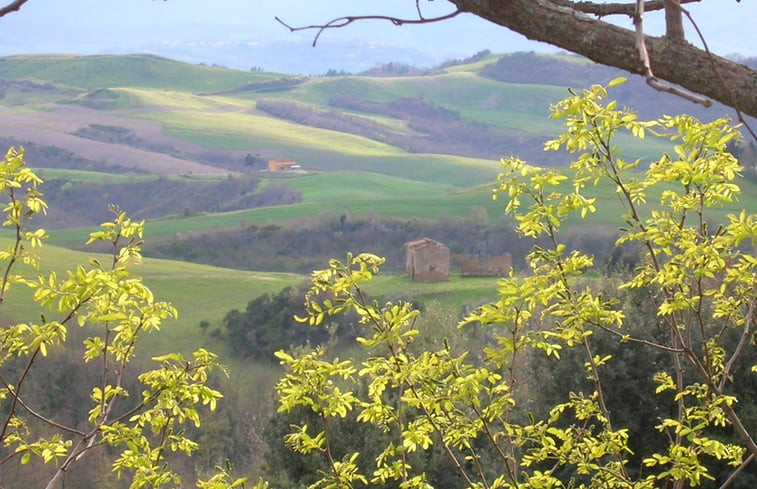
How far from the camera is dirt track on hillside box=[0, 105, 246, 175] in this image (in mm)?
91875

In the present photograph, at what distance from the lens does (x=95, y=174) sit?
273 feet

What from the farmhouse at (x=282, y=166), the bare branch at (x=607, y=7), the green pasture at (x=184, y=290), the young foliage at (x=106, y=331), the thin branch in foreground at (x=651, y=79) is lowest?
the green pasture at (x=184, y=290)

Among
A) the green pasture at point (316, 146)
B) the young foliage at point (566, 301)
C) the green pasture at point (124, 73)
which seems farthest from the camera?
the green pasture at point (124, 73)

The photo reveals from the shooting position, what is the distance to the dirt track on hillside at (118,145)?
301ft

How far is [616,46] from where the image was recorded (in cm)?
250

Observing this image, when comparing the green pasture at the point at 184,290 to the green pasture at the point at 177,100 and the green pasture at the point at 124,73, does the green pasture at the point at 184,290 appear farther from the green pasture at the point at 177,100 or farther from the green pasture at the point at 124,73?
the green pasture at the point at 124,73

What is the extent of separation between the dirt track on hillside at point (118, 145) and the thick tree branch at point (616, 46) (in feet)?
291

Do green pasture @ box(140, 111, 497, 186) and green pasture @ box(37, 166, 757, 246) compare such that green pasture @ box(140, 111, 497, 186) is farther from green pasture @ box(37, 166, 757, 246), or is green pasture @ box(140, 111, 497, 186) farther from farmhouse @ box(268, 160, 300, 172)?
green pasture @ box(37, 166, 757, 246)

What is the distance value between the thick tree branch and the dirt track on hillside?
88.8m

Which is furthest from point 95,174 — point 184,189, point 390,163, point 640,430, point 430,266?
point 640,430

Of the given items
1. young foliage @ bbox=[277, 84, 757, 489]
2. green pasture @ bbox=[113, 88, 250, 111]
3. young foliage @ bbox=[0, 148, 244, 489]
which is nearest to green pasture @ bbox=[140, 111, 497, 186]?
green pasture @ bbox=[113, 88, 250, 111]

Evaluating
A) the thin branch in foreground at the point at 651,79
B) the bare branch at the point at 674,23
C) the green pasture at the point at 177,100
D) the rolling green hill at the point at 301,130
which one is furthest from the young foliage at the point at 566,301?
the green pasture at the point at 177,100

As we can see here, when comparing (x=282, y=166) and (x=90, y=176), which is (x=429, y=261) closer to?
(x=90, y=176)

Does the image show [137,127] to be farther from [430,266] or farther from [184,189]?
[430,266]
